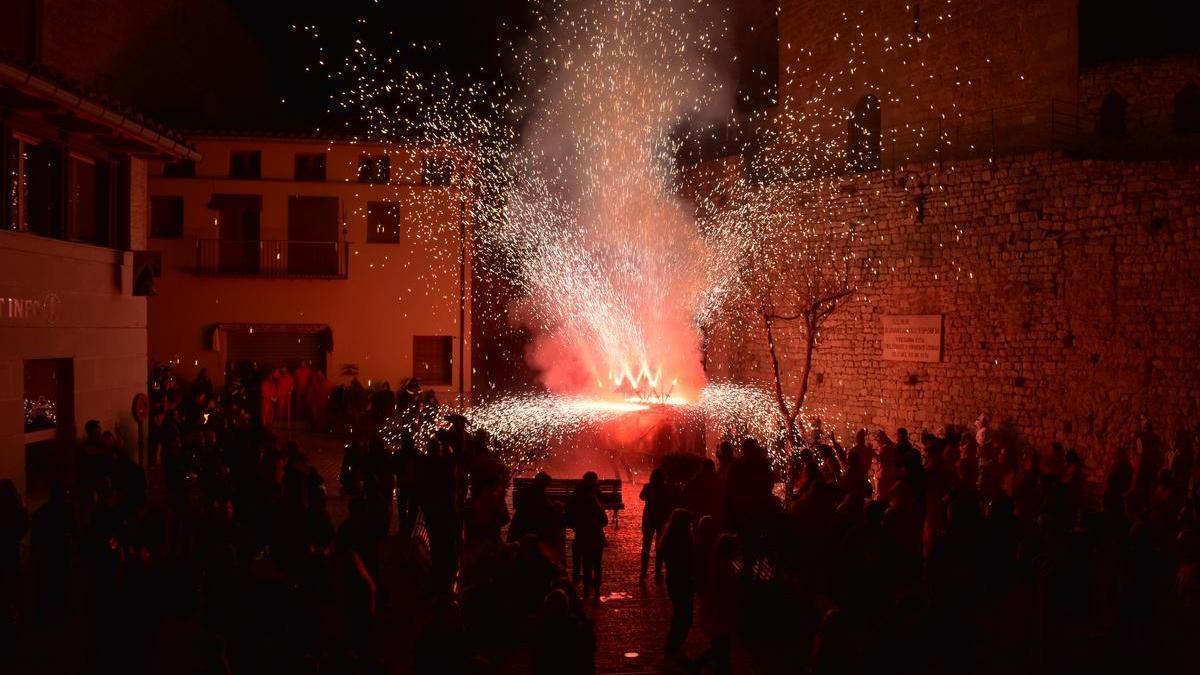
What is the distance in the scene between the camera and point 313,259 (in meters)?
24.9

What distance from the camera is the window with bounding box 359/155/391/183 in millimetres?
25062

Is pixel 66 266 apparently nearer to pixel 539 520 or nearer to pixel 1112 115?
pixel 539 520

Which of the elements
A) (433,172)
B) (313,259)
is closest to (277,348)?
(313,259)

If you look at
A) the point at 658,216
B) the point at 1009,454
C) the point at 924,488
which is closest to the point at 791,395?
the point at 658,216

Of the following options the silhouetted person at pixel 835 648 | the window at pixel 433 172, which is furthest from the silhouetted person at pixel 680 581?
the window at pixel 433 172

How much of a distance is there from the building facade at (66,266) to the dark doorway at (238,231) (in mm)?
11125

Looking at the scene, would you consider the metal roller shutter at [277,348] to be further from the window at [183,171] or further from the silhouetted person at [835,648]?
the silhouetted person at [835,648]

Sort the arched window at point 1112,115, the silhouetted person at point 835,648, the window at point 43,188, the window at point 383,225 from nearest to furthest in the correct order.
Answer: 1. the silhouetted person at point 835,648
2. the window at point 43,188
3. the arched window at point 1112,115
4. the window at point 383,225

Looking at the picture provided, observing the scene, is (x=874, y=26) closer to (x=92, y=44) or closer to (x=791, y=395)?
(x=791, y=395)

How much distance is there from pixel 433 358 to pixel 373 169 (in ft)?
17.7

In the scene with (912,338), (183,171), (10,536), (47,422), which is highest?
(183,171)

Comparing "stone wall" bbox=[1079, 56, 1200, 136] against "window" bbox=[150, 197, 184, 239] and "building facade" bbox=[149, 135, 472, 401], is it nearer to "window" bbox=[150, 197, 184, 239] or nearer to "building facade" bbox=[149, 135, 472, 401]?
"building facade" bbox=[149, 135, 472, 401]

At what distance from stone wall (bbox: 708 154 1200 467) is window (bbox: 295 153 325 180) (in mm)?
13436

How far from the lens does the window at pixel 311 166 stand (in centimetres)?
2495
